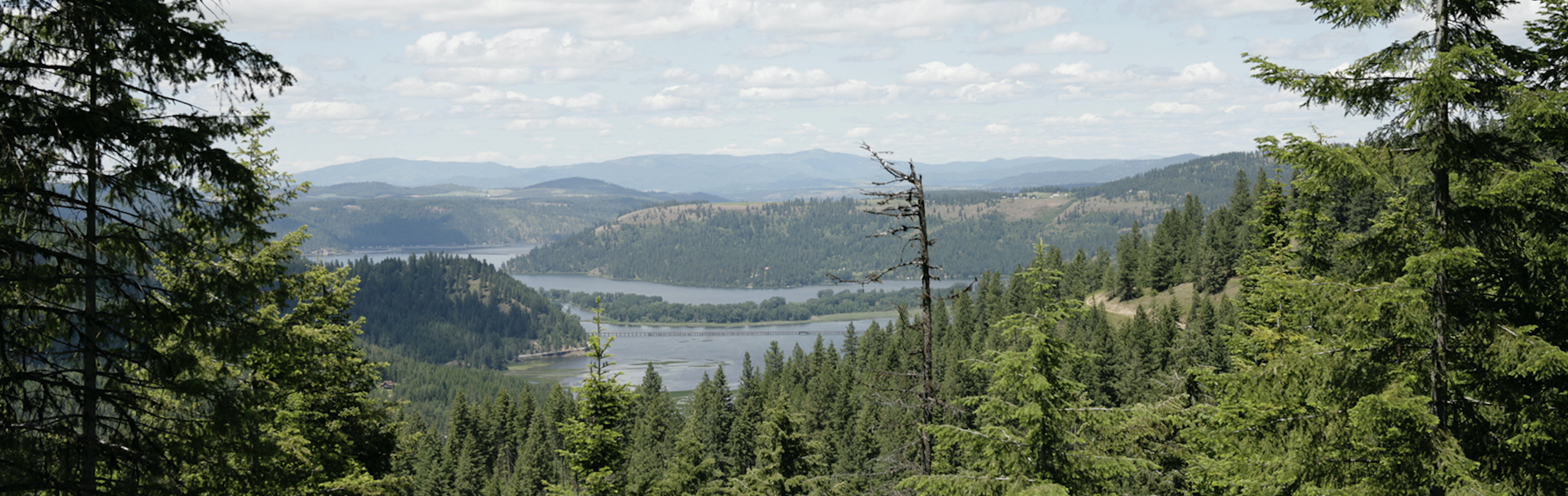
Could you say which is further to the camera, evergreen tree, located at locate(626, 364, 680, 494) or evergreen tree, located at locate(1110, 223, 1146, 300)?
evergreen tree, located at locate(1110, 223, 1146, 300)

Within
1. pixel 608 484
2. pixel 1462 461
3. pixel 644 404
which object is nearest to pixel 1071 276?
pixel 644 404

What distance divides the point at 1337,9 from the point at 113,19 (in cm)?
1293

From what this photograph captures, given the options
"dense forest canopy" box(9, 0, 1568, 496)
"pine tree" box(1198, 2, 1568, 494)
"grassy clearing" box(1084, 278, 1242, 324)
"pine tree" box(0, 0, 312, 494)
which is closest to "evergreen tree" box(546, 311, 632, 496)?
"dense forest canopy" box(9, 0, 1568, 496)

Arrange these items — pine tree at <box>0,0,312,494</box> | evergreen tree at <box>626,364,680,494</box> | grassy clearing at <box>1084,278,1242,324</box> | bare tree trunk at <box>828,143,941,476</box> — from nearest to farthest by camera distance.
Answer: pine tree at <box>0,0,312,494</box>, bare tree trunk at <box>828,143,941,476</box>, evergreen tree at <box>626,364,680,494</box>, grassy clearing at <box>1084,278,1242,324</box>

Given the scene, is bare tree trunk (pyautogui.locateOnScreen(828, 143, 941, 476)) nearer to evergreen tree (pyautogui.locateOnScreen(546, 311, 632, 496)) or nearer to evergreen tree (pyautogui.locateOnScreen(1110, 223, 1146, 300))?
evergreen tree (pyautogui.locateOnScreen(546, 311, 632, 496))

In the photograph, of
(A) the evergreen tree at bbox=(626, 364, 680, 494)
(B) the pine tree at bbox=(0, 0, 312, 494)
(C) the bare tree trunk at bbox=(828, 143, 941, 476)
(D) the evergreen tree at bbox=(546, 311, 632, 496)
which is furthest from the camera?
(A) the evergreen tree at bbox=(626, 364, 680, 494)

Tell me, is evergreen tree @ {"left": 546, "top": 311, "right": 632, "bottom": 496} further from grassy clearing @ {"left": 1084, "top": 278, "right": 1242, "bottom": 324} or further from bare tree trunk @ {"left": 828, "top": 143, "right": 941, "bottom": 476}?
grassy clearing @ {"left": 1084, "top": 278, "right": 1242, "bottom": 324}

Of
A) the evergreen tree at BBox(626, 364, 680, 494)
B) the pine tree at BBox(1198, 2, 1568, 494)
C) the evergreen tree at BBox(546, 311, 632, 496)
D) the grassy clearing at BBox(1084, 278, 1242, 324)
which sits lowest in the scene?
the evergreen tree at BBox(626, 364, 680, 494)

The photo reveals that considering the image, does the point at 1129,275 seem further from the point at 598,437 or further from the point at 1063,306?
the point at 1063,306

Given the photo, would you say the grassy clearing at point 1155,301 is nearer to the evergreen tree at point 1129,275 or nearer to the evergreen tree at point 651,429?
the evergreen tree at point 1129,275

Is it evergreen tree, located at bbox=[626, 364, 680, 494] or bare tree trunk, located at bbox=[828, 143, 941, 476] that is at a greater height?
bare tree trunk, located at bbox=[828, 143, 941, 476]

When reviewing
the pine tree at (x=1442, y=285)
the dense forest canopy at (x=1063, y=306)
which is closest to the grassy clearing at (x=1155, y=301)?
the dense forest canopy at (x=1063, y=306)

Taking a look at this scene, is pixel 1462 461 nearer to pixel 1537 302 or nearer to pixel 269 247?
pixel 1537 302

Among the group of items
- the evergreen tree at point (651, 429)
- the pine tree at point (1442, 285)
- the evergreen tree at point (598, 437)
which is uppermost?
the pine tree at point (1442, 285)
